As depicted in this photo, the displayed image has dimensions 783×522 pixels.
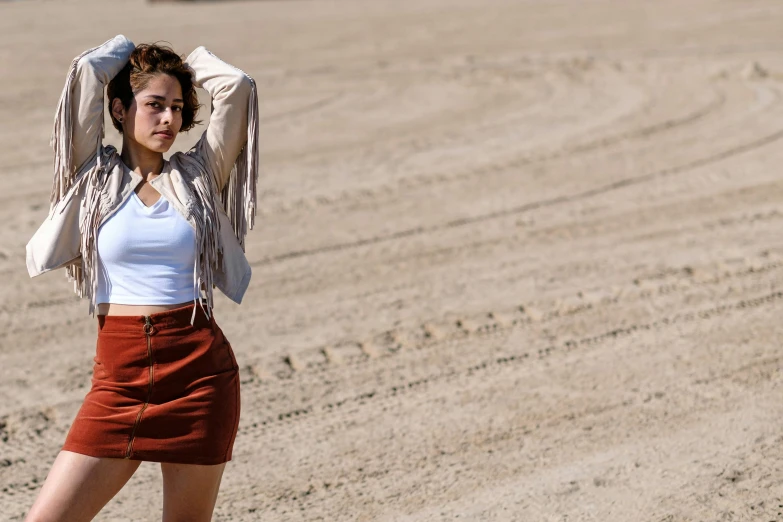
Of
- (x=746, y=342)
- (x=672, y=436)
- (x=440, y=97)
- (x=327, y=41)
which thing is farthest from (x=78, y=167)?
(x=327, y=41)

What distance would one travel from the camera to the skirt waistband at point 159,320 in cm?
291

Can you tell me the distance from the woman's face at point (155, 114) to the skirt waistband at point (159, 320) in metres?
0.46

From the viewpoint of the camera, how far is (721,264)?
6.60 metres

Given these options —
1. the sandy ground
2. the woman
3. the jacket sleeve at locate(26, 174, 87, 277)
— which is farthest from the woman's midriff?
the sandy ground

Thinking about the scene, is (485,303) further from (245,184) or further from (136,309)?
(136,309)

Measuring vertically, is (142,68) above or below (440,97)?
above

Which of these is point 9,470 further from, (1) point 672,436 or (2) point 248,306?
(1) point 672,436

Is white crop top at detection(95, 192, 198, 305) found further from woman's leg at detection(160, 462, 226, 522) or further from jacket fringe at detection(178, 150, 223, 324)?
woman's leg at detection(160, 462, 226, 522)

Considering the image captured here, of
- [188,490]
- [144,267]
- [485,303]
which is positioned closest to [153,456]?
[188,490]

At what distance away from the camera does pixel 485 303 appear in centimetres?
611

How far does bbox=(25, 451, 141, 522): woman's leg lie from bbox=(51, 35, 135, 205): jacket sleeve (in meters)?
0.74

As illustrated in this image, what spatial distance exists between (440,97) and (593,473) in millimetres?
7115

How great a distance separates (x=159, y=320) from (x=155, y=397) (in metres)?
0.20

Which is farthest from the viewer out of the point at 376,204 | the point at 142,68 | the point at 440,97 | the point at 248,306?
the point at 440,97
